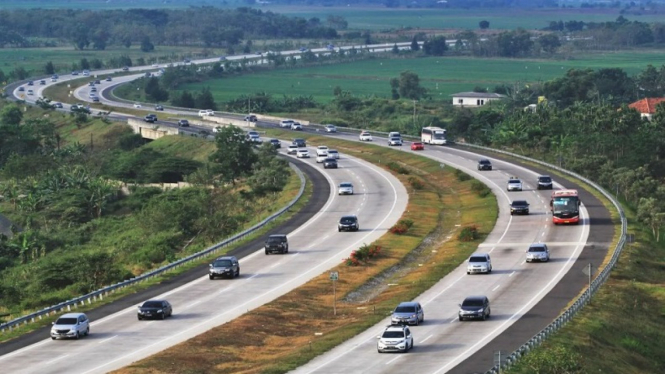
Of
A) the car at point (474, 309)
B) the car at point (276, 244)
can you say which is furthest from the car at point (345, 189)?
the car at point (474, 309)

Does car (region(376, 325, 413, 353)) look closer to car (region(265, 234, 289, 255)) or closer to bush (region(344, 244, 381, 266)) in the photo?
bush (region(344, 244, 381, 266))

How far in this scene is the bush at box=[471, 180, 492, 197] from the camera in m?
129

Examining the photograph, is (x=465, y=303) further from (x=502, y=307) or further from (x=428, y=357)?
(x=428, y=357)

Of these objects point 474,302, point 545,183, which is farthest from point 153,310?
point 545,183

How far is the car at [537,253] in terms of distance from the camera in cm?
9056

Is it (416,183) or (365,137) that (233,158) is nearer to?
(416,183)

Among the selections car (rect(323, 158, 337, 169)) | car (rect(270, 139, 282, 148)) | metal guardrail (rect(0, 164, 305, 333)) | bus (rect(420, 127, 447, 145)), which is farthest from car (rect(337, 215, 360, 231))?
bus (rect(420, 127, 447, 145))

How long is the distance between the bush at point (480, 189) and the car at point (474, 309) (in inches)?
2231

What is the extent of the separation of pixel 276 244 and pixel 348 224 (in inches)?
446

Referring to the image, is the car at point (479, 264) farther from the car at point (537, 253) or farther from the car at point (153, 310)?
the car at point (153, 310)

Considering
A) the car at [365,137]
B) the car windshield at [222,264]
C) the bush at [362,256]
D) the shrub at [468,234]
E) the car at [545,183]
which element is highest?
the car windshield at [222,264]

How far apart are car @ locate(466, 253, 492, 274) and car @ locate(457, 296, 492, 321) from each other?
14750 millimetres

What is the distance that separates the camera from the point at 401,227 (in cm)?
10812

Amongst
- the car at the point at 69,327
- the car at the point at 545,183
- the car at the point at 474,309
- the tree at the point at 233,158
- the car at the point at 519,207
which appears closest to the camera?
the car at the point at 69,327
